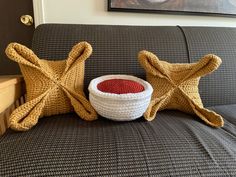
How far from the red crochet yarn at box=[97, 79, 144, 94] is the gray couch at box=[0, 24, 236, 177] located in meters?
0.13

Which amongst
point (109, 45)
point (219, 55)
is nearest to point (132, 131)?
point (109, 45)

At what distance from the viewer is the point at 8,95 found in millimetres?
843

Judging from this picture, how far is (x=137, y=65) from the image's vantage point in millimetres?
1053

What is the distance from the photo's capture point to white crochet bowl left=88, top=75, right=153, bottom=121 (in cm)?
77

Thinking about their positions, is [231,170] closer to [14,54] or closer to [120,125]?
[120,125]

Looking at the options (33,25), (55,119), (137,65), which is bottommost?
(55,119)

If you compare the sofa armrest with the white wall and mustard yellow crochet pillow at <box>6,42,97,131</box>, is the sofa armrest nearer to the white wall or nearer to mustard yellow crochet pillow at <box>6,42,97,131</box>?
mustard yellow crochet pillow at <box>6,42,97,131</box>

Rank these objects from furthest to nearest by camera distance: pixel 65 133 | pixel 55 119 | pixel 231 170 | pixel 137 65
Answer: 1. pixel 137 65
2. pixel 55 119
3. pixel 65 133
4. pixel 231 170

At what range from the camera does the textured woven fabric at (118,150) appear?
0.57 metres

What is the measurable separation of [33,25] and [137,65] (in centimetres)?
74

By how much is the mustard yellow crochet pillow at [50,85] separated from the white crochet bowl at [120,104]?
3.2 inches

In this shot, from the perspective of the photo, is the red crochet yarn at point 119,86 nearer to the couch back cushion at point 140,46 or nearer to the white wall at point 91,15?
the couch back cushion at point 140,46

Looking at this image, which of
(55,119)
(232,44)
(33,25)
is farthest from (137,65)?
(33,25)

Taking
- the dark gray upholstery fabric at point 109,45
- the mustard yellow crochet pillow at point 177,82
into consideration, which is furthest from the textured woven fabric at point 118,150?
the dark gray upholstery fabric at point 109,45
